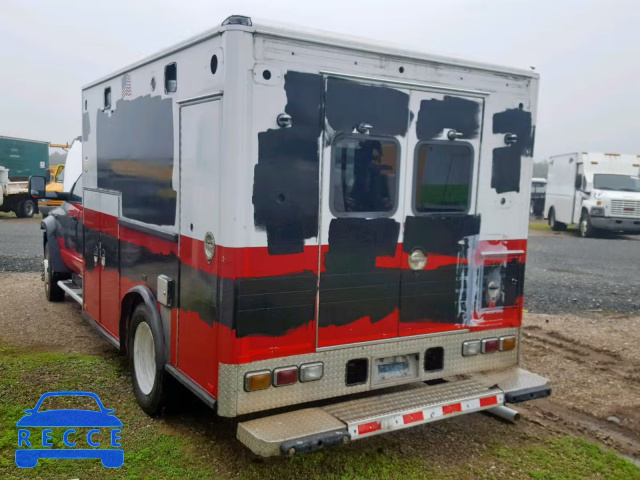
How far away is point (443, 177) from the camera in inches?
170

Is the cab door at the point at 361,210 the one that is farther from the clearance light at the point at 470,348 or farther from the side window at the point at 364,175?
the clearance light at the point at 470,348

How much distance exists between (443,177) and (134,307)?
272 cm

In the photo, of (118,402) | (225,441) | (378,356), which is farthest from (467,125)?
(118,402)

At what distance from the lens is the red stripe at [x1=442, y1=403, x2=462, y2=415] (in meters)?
4.08

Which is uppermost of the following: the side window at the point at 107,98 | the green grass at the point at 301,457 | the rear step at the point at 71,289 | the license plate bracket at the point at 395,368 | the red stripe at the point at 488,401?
the side window at the point at 107,98

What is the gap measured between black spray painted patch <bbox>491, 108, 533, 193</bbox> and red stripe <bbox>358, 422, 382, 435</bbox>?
77.5 inches

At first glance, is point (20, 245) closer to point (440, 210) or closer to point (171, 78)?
point (171, 78)

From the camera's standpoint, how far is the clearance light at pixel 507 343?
15.4ft

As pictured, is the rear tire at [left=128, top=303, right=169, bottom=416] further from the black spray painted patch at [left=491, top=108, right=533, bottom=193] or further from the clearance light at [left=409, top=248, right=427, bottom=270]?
the black spray painted patch at [left=491, top=108, right=533, bottom=193]

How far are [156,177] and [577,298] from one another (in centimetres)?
744

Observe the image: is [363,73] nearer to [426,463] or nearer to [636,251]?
[426,463]

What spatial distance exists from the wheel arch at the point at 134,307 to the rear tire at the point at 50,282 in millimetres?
3341

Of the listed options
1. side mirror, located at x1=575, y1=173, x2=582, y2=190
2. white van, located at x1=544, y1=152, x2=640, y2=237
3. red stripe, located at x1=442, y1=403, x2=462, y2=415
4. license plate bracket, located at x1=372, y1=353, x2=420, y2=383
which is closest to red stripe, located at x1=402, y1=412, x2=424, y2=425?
red stripe, located at x1=442, y1=403, x2=462, y2=415

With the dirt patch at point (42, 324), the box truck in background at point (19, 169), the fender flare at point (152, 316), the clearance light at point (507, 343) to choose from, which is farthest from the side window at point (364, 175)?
the box truck in background at point (19, 169)
